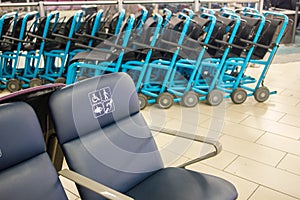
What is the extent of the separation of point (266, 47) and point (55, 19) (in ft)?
8.51

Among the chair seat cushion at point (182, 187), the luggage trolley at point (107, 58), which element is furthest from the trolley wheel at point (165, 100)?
the chair seat cushion at point (182, 187)

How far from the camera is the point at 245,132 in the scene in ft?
10.7

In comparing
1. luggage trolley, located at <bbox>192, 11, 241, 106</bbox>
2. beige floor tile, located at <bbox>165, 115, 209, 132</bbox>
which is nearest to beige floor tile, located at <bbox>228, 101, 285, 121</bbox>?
luggage trolley, located at <bbox>192, 11, 241, 106</bbox>

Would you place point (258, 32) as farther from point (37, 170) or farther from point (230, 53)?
point (37, 170)

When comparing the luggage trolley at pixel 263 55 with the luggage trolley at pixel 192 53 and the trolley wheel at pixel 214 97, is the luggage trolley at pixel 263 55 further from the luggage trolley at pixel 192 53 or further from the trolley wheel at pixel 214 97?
the luggage trolley at pixel 192 53

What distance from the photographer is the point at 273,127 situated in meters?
3.36

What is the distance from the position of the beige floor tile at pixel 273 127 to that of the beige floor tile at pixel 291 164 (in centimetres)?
43

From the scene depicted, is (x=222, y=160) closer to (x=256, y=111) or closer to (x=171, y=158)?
(x=171, y=158)

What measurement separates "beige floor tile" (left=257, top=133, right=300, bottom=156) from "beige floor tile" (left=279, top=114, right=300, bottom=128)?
1.27 feet

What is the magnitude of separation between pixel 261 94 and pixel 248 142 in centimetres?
111

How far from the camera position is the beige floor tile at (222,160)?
268 centimetres

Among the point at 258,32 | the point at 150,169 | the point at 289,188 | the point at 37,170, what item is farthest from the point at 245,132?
the point at 37,170

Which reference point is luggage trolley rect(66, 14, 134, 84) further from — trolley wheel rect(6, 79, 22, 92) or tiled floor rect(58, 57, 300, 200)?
trolley wheel rect(6, 79, 22, 92)

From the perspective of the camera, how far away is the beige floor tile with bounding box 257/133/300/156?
115 inches
